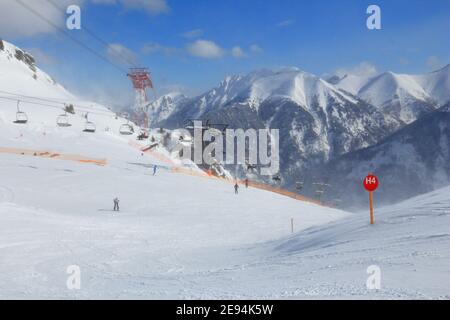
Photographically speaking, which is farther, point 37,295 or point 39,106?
point 39,106

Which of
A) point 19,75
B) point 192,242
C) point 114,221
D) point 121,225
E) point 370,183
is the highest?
point 19,75

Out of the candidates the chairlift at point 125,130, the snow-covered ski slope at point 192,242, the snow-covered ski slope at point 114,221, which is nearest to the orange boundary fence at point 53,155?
the snow-covered ski slope at point 114,221

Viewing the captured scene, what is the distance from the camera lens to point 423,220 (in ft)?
42.4

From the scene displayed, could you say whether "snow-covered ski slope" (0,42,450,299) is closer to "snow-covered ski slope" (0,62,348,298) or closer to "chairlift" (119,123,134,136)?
"snow-covered ski slope" (0,62,348,298)

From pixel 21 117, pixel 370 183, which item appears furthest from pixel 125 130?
pixel 370 183

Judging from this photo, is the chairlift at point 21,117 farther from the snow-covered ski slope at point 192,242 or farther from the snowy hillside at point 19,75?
the snowy hillside at point 19,75

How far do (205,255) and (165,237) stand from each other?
5630mm

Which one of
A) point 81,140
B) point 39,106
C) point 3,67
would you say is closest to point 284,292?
point 81,140

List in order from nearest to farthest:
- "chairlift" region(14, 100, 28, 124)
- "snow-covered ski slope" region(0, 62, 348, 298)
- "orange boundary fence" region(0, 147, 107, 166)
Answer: "snow-covered ski slope" region(0, 62, 348, 298), "orange boundary fence" region(0, 147, 107, 166), "chairlift" region(14, 100, 28, 124)

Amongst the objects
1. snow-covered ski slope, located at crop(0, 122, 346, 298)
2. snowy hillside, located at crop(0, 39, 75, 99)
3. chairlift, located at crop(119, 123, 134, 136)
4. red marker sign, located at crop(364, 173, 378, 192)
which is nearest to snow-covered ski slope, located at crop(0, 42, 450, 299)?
snow-covered ski slope, located at crop(0, 122, 346, 298)

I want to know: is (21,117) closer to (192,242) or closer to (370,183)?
(192,242)

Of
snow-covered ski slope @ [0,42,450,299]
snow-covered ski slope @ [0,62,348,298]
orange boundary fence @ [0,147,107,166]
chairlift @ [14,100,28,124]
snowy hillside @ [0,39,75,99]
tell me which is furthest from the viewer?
snowy hillside @ [0,39,75,99]
